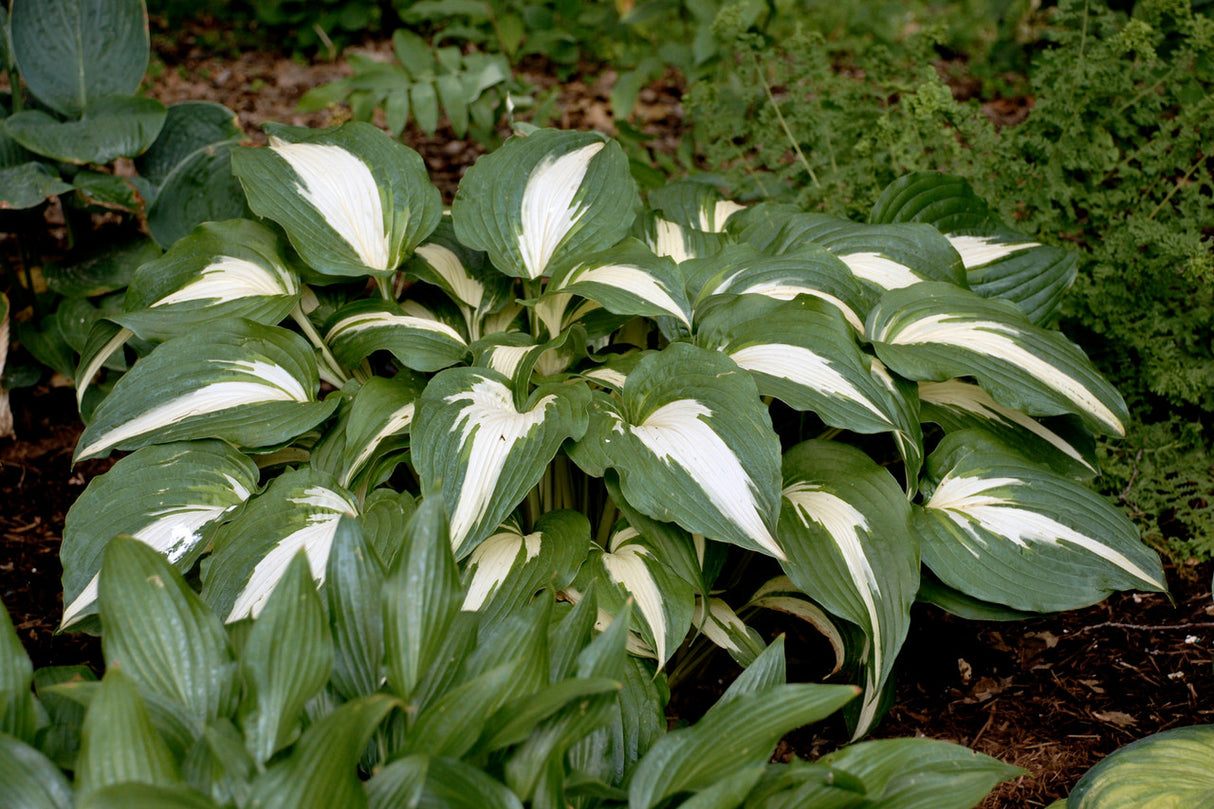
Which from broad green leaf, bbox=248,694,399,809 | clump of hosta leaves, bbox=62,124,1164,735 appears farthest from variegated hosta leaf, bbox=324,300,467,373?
broad green leaf, bbox=248,694,399,809

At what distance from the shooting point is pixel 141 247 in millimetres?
2742

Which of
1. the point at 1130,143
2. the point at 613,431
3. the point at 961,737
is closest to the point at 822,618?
the point at 961,737

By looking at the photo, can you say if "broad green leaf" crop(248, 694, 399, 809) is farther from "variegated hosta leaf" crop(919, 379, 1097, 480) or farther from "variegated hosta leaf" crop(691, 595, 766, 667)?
"variegated hosta leaf" crop(919, 379, 1097, 480)

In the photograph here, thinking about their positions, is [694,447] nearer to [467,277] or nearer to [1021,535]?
[1021,535]

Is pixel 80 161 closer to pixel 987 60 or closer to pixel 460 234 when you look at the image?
pixel 460 234

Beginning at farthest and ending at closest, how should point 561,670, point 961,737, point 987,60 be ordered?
point 987,60 → point 961,737 → point 561,670

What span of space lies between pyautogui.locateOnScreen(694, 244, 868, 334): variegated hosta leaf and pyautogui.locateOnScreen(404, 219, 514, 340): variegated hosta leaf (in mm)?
484

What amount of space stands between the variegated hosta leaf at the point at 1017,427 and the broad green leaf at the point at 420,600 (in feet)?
3.67

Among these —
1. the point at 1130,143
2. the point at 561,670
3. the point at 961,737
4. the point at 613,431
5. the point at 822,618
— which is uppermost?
the point at 1130,143

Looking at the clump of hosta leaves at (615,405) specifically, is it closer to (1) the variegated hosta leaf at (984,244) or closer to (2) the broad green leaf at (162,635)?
(1) the variegated hosta leaf at (984,244)

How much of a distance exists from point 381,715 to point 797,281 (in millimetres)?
1272

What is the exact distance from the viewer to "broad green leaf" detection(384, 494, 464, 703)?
1.26m

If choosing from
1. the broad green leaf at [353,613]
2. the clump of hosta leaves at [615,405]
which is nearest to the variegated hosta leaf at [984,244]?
the clump of hosta leaves at [615,405]

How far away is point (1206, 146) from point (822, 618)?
1.51 m
